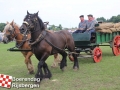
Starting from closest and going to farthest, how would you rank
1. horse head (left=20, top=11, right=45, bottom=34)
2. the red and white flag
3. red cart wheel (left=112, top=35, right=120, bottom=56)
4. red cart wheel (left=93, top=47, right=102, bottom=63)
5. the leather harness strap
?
the red and white flag, horse head (left=20, top=11, right=45, bottom=34), the leather harness strap, red cart wheel (left=93, top=47, right=102, bottom=63), red cart wheel (left=112, top=35, right=120, bottom=56)

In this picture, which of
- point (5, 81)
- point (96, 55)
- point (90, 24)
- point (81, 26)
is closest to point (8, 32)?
point (5, 81)

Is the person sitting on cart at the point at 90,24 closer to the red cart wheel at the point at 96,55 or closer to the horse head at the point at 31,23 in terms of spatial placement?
the red cart wheel at the point at 96,55

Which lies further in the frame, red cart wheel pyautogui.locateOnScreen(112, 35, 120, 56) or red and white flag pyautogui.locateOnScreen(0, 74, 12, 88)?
red cart wheel pyautogui.locateOnScreen(112, 35, 120, 56)

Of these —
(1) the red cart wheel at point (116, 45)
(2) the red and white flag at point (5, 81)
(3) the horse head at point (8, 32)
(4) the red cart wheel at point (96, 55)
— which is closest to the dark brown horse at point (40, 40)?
(2) the red and white flag at point (5, 81)

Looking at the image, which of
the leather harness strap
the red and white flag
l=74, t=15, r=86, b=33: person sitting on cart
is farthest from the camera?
l=74, t=15, r=86, b=33: person sitting on cart

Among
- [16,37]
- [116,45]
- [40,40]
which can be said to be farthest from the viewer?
[116,45]

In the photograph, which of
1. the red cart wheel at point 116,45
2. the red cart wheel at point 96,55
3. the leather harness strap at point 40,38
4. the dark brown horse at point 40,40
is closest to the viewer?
the dark brown horse at point 40,40

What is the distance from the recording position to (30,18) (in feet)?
19.5

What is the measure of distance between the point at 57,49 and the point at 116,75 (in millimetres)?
2089

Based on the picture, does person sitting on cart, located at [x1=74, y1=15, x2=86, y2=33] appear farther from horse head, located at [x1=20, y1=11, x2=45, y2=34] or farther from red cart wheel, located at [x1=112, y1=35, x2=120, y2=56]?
horse head, located at [x1=20, y1=11, x2=45, y2=34]

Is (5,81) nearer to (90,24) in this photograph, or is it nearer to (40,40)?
(40,40)

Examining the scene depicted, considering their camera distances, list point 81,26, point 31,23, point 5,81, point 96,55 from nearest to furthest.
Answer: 1. point 5,81
2. point 31,23
3. point 96,55
4. point 81,26

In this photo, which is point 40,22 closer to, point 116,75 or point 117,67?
point 116,75

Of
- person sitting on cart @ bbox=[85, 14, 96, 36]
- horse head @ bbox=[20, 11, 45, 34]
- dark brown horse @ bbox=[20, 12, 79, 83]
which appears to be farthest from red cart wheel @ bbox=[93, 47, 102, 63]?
horse head @ bbox=[20, 11, 45, 34]
